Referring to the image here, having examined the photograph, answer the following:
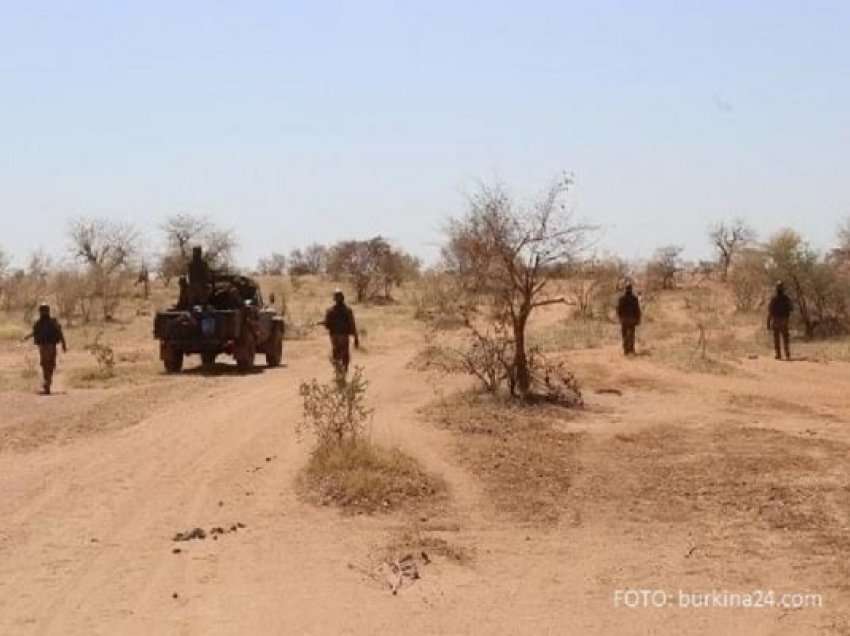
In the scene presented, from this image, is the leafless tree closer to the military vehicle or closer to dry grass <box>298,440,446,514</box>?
the military vehicle

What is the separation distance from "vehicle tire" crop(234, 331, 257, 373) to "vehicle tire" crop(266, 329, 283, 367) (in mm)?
1233

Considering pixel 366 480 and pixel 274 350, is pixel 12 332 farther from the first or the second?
Answer: pixel 366 480

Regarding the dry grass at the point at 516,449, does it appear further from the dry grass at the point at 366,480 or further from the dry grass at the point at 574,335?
the dry grass at the point at 574,335

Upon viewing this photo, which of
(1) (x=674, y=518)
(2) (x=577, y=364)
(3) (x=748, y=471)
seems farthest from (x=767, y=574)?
(2) (x=577, y=364)

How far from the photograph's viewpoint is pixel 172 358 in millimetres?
22359

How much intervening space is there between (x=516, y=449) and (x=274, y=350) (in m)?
13.1

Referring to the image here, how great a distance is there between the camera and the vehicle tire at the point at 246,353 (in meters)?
22.4

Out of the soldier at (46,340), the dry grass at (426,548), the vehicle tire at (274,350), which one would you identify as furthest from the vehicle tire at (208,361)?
the dry grass at (426,548)

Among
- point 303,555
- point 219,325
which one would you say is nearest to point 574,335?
point 219,325

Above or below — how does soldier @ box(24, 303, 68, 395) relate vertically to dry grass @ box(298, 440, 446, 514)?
above

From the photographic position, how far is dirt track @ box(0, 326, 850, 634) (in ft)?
22.0

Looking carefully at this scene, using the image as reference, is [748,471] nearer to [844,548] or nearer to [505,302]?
[844,548]

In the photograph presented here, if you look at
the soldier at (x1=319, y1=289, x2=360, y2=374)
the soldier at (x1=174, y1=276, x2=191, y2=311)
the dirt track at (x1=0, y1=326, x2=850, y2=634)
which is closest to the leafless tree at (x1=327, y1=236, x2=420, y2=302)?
the soldier at (x1=174, y1=276, x2=191, y2=311)

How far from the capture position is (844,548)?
25.9ft
